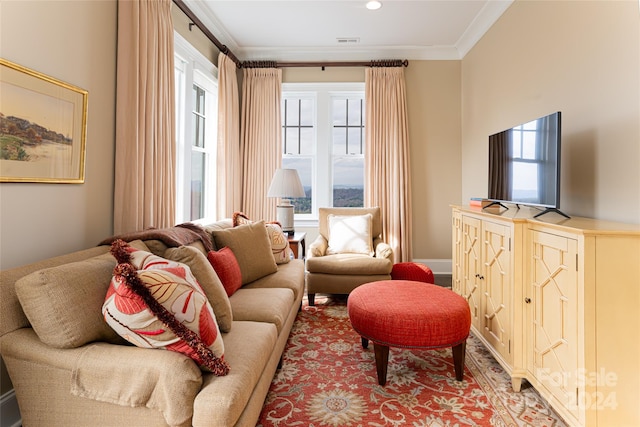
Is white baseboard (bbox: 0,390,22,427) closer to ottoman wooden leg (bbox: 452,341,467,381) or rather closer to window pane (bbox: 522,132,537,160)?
ottoman wooden leg (bbox: 452,341,467,381)

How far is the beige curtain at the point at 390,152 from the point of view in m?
4.43

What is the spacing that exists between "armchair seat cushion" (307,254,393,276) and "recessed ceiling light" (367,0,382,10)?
2447 millimetres

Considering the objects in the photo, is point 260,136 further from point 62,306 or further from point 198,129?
point 62,306

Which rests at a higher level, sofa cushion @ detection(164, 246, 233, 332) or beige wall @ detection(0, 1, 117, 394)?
beige wall @ detection(0, 1, 117, 394)

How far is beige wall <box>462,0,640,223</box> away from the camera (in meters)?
1.86

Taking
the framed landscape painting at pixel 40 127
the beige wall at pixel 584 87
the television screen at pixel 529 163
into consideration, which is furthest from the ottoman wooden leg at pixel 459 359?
the framed landscape painting at pixel 40 127

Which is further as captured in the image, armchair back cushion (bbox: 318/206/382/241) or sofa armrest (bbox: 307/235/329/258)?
armchair back cushion (bbox: 318/206/382/241)

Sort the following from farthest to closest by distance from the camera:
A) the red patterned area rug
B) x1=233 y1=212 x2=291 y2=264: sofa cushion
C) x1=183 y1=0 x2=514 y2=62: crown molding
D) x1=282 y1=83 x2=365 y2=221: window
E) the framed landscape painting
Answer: x1=282 y1=83 x2=365 y2=221: window, x1=183 y1=0 x2=514 y2=62: crown molding, x1=233 y1=212 x2=291 y2=264: sofa cushion, the red patterned area rug, the framed landscape painting

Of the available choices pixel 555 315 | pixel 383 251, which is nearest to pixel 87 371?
pixel 555 315

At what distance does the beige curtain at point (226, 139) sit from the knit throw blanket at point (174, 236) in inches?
63.3

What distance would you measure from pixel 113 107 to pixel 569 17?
3.07 meters

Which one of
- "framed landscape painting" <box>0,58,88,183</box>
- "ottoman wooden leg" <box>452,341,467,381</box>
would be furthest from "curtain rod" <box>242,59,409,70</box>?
"ottoman wooden leg" <box>452,341,467,381</box>

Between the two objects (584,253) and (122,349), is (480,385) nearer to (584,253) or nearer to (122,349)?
(584,253)

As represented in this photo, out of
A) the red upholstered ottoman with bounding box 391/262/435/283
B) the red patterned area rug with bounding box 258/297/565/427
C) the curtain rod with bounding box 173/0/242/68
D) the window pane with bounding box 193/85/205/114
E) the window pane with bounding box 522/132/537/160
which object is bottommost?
the red patterned area rug with bounding box 258/297/565/427
